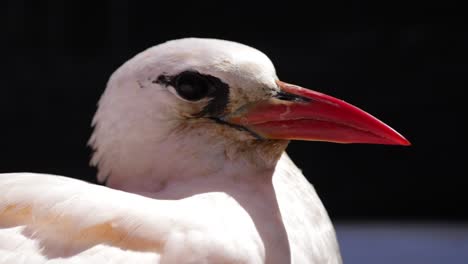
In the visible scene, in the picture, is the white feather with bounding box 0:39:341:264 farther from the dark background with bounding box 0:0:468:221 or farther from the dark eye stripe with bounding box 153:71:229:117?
the dark background with bounding box 0:0:468:221

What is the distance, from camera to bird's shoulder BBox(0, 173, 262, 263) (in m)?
1.12

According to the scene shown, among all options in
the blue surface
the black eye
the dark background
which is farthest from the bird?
the dark background

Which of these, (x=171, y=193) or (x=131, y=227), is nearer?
(x=131, y=227)

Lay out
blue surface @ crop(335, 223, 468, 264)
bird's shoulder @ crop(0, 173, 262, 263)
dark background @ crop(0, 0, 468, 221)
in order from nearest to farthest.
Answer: bird's shoulder @ crop(0, 173, 262, 263)
blue surface @ crop(335, 223, 468, 264)
dark background @ crop(0, 0, 468, 221)

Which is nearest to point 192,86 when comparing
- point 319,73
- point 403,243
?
point 403,243

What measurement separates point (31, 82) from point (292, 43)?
1.23 m

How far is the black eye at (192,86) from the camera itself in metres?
1.25

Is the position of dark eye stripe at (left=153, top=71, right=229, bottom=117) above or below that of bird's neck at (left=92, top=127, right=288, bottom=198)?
above

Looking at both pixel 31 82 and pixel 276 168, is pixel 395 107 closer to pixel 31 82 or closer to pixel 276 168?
pixel 31 82

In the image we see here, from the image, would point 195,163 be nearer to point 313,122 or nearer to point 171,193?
point 171,193

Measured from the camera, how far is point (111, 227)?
45.1 inches

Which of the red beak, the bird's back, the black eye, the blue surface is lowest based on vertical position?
the blue surface

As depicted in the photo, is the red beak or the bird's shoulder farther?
the red beak

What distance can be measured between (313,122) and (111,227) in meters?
0.38
